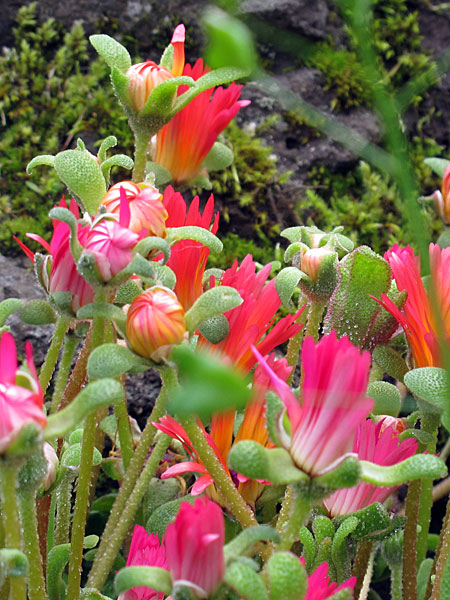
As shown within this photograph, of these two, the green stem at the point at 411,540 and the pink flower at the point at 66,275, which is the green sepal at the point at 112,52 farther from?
the green stem at the point at 411,540

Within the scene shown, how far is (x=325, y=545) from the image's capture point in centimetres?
62

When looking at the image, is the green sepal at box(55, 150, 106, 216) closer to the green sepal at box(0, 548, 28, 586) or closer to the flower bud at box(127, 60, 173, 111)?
the flower bud at box(127, 60, 173, 111)

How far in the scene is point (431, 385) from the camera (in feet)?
1.79

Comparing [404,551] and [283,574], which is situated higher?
[283,574]

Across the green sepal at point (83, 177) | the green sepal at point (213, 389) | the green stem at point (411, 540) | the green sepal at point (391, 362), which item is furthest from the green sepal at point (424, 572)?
the green sepal at point (213, 389)

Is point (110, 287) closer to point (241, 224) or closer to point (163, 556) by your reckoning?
point (163, 556)

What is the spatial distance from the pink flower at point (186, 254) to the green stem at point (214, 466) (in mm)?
201

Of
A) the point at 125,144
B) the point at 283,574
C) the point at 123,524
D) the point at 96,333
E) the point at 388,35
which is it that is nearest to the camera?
the point at 283,574

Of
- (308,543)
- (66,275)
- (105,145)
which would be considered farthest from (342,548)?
(105,145)

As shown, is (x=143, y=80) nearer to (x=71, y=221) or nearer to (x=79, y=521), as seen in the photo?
(x=71, y=221)

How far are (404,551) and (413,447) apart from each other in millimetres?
165

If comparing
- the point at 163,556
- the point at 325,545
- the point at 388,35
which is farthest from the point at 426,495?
the point at 388,35

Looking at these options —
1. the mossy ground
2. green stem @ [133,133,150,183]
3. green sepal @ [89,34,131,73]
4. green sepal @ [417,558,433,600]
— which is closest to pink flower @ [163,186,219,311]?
green stem @ [133,133,150,183]

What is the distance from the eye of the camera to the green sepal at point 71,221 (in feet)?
1.59
